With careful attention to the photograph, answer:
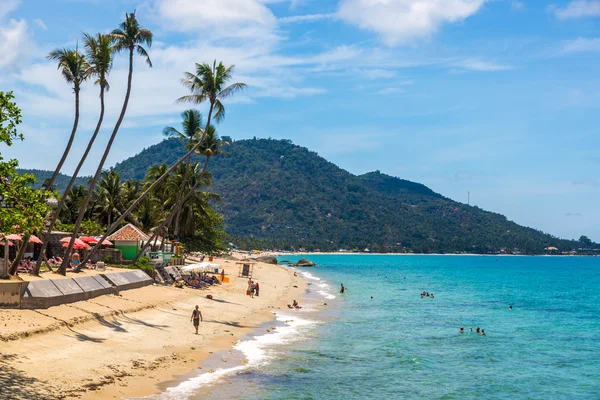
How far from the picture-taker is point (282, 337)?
31.0 meters

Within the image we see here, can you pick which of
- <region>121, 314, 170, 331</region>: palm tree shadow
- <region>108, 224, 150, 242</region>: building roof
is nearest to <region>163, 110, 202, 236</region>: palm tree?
<region>108, 224, 150, 242</region>: building roof

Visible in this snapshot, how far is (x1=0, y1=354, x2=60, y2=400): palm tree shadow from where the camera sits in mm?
14641

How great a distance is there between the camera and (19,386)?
50.1 feet

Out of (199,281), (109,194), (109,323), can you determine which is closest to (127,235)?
(199,281)

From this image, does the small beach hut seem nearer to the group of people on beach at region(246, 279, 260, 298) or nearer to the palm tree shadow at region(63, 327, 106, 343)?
the group of people on beach at region(246, 279, 260, 298)

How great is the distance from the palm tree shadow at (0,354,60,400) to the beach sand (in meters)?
0.02

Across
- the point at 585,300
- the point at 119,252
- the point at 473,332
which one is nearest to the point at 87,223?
the point at 119,252

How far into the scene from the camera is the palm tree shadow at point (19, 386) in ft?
48.0

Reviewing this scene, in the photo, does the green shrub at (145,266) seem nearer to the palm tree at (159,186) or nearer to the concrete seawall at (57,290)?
the concrete seawall at (57,290)

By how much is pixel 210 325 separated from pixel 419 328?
14761 mm

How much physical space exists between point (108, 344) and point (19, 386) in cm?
→ 732

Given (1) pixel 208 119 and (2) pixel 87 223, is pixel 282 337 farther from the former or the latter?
(2) pixel 87 223

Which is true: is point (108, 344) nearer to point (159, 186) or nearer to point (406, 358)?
point (406, 358)

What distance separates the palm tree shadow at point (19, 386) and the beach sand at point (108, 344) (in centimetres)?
2
